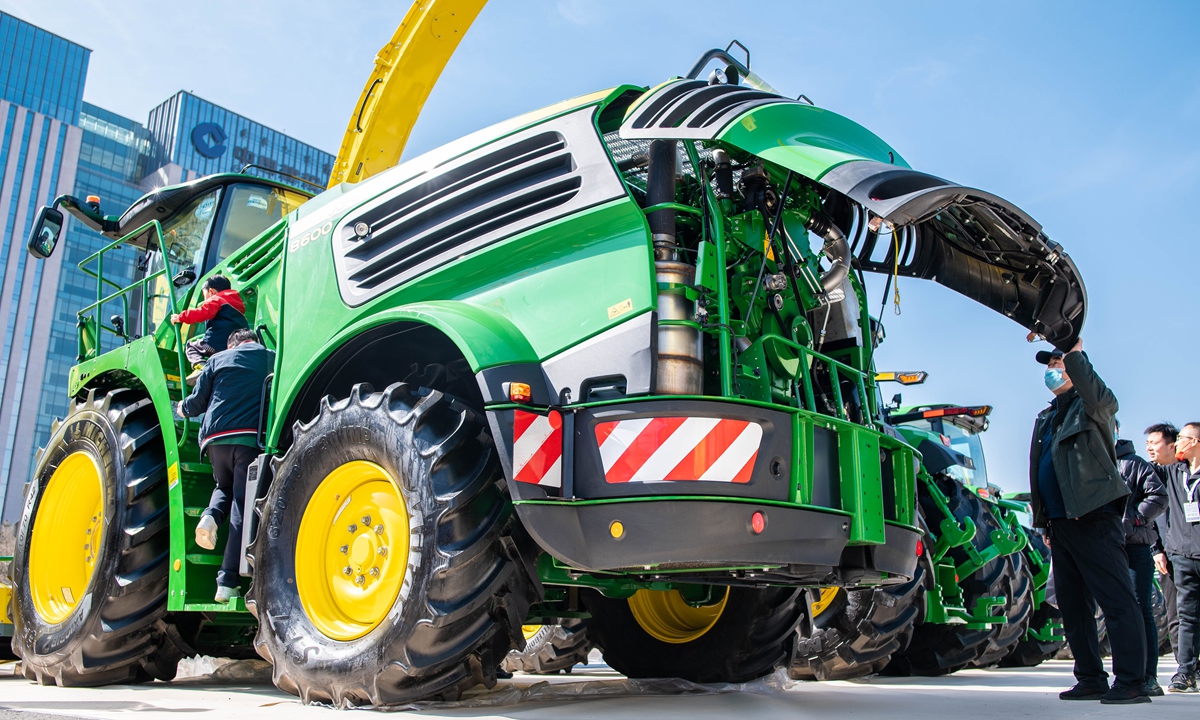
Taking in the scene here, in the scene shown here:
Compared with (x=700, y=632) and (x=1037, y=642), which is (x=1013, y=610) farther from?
(x=700, y=632)

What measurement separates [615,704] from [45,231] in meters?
4.80

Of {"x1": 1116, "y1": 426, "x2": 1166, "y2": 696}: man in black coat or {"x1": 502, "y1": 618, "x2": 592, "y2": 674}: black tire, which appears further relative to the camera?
{"x1": 502, "y1": 618, "x2": 592, "y2": 674}: black tire

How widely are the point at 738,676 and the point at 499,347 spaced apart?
7.94 feet

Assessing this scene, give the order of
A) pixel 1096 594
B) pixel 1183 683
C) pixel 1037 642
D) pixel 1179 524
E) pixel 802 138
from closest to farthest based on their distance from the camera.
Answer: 1. pixel 802 138
2. pixel 1096 594
3. pixel 1183 683
4. pixel 1179 524
5. pixel 1037 642

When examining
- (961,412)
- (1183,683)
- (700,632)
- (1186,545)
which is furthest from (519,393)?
(961,412)

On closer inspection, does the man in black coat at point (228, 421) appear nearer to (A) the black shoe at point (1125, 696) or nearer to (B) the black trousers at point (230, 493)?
(B) the black trousers at point (230, 493)

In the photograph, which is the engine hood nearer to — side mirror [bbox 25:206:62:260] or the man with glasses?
the man with glasses

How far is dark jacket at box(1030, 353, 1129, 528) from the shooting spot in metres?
4.56

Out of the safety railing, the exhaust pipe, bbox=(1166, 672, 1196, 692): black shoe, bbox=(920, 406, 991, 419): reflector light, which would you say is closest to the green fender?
the exhaust pipe

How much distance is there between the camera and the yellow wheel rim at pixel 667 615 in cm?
500

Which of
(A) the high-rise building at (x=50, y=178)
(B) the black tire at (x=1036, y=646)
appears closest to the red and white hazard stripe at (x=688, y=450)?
(B) the black tire at (x=1036, y=646)

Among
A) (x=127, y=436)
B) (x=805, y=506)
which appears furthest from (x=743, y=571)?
(x=127, y=436)

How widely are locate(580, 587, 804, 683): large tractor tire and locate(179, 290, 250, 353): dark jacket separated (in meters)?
2.37

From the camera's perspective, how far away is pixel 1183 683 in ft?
18.7
